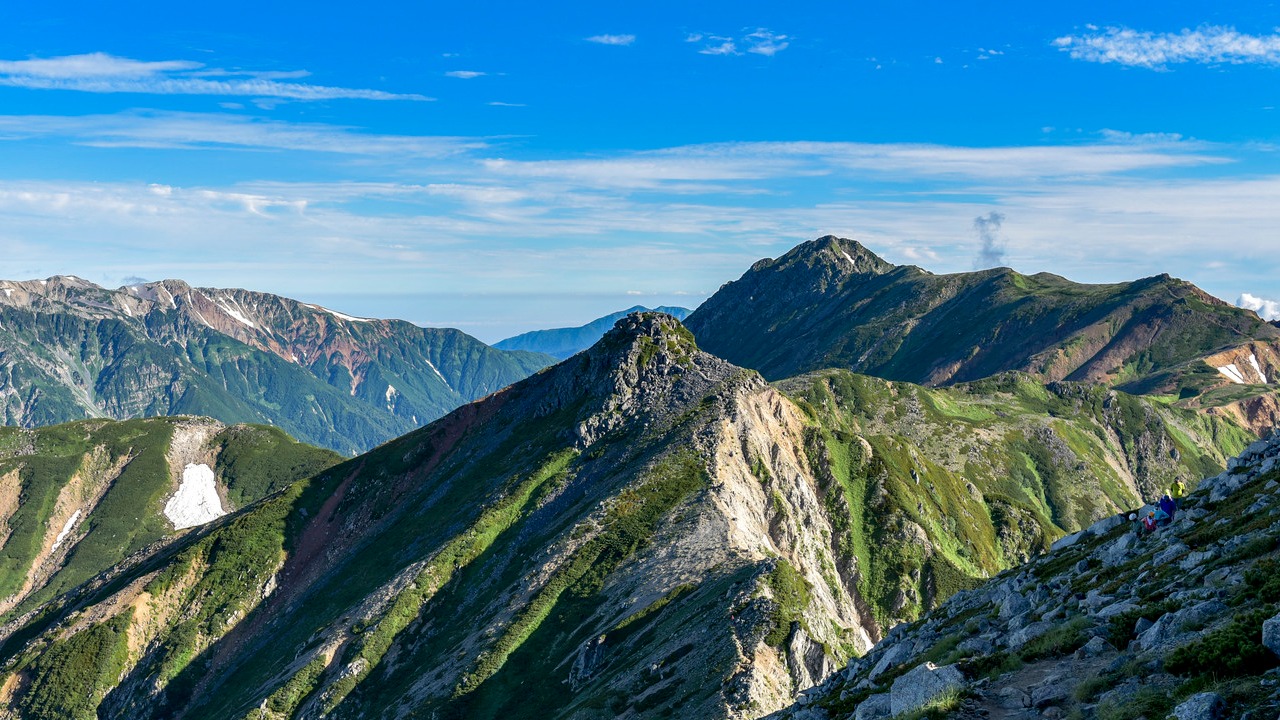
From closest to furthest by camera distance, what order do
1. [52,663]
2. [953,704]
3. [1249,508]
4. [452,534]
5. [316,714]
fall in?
[953,704]
[1249,508]
[316,714]
[452,534]
[52,663]

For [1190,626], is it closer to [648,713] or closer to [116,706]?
→ [648,713]

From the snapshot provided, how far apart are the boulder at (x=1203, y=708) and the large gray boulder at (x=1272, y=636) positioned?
338 centimetres

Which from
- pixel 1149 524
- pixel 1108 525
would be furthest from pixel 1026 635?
pixel 1108 525

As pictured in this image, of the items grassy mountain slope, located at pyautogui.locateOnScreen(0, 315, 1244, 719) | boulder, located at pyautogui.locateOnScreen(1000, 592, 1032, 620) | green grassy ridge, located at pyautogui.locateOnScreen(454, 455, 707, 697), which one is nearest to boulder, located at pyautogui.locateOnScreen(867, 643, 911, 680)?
boulder, located at pyautogui.locateOnScreen(1000, 592, 1032, 620)

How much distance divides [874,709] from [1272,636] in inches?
494

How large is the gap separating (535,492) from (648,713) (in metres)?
95.5

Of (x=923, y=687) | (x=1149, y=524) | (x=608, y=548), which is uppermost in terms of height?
(x=1149, y=524)

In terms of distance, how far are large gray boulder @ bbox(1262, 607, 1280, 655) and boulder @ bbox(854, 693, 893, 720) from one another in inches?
455

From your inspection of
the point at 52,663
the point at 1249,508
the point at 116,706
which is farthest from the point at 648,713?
the point at 52,663

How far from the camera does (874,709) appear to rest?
103 feet

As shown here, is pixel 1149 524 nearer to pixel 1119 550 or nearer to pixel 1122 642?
pixel 1119 550

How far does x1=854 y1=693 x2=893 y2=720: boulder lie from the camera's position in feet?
102

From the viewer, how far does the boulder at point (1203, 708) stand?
866 inches

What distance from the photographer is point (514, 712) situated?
402 ft
